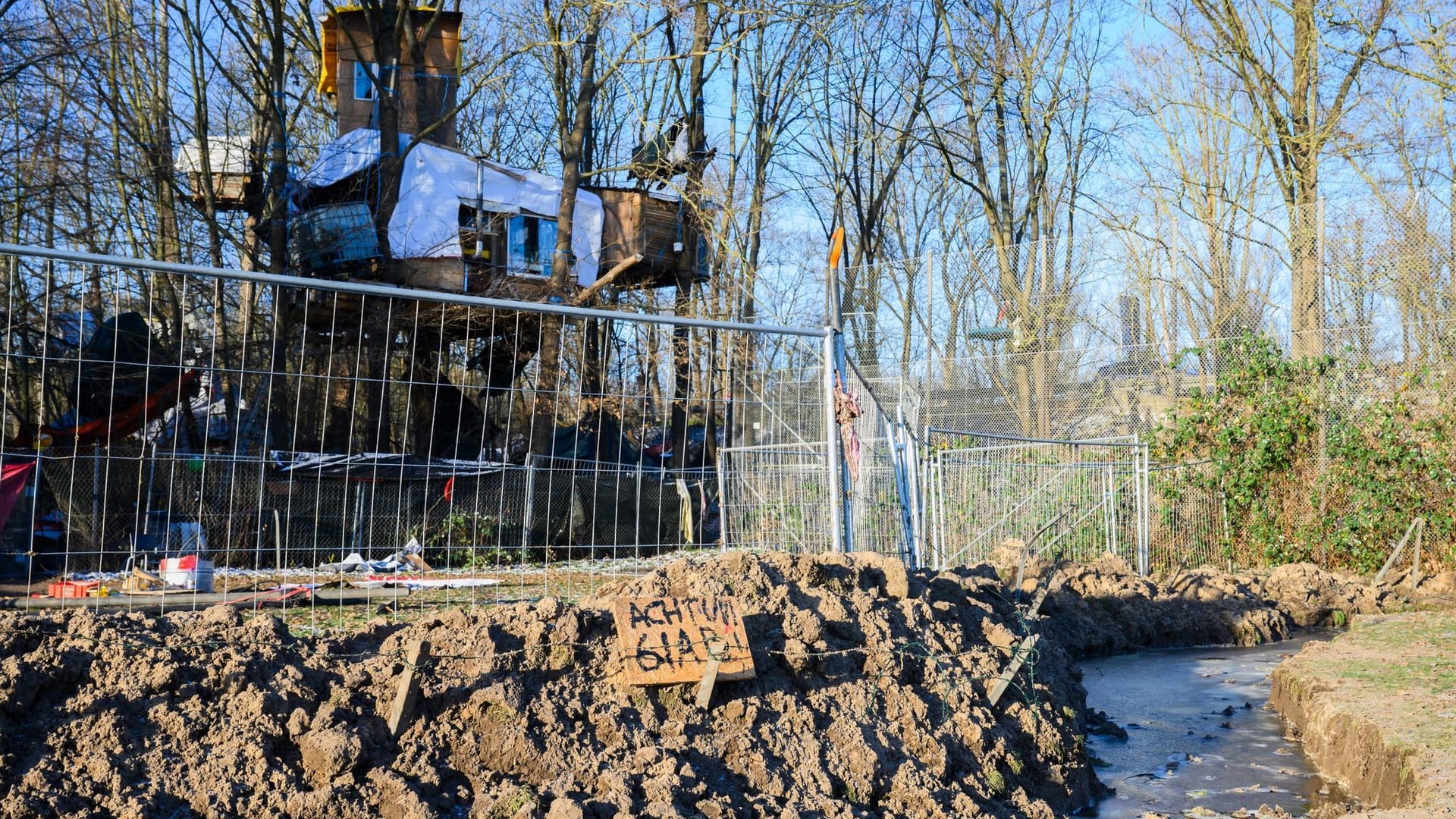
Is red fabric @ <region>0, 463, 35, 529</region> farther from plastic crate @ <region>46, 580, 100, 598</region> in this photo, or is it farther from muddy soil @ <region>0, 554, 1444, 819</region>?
muddy soil @ <region>0, 554, 1444, 819</region>

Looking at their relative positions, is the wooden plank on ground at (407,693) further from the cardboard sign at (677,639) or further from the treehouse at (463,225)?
the treehouse at (463,225)

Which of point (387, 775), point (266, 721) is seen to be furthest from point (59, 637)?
point (387, 775)

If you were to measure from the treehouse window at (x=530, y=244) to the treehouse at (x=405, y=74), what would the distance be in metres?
1.86

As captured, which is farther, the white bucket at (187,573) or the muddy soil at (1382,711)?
the white bucket at (187,573)

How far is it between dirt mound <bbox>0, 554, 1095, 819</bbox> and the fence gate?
644 cm

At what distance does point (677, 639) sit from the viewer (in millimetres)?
4926

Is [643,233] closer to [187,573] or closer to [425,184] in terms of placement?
[425,184]

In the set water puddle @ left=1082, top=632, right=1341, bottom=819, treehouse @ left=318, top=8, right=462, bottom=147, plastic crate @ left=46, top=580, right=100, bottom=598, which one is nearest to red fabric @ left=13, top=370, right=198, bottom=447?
plastic crate @ left=46, top=580, right=100, bottom=598

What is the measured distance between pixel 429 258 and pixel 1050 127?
49.1ft

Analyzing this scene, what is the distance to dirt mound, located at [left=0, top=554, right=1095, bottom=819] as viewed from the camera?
3900 millimetres

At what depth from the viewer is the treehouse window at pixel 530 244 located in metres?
19.1

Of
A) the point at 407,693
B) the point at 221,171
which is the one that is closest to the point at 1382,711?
the point at 407,693

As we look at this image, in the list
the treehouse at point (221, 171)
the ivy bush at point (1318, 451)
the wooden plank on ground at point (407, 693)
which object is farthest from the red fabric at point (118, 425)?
the ivy bush at point (1318, 451)

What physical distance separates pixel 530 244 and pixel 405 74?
3495 millimetres
